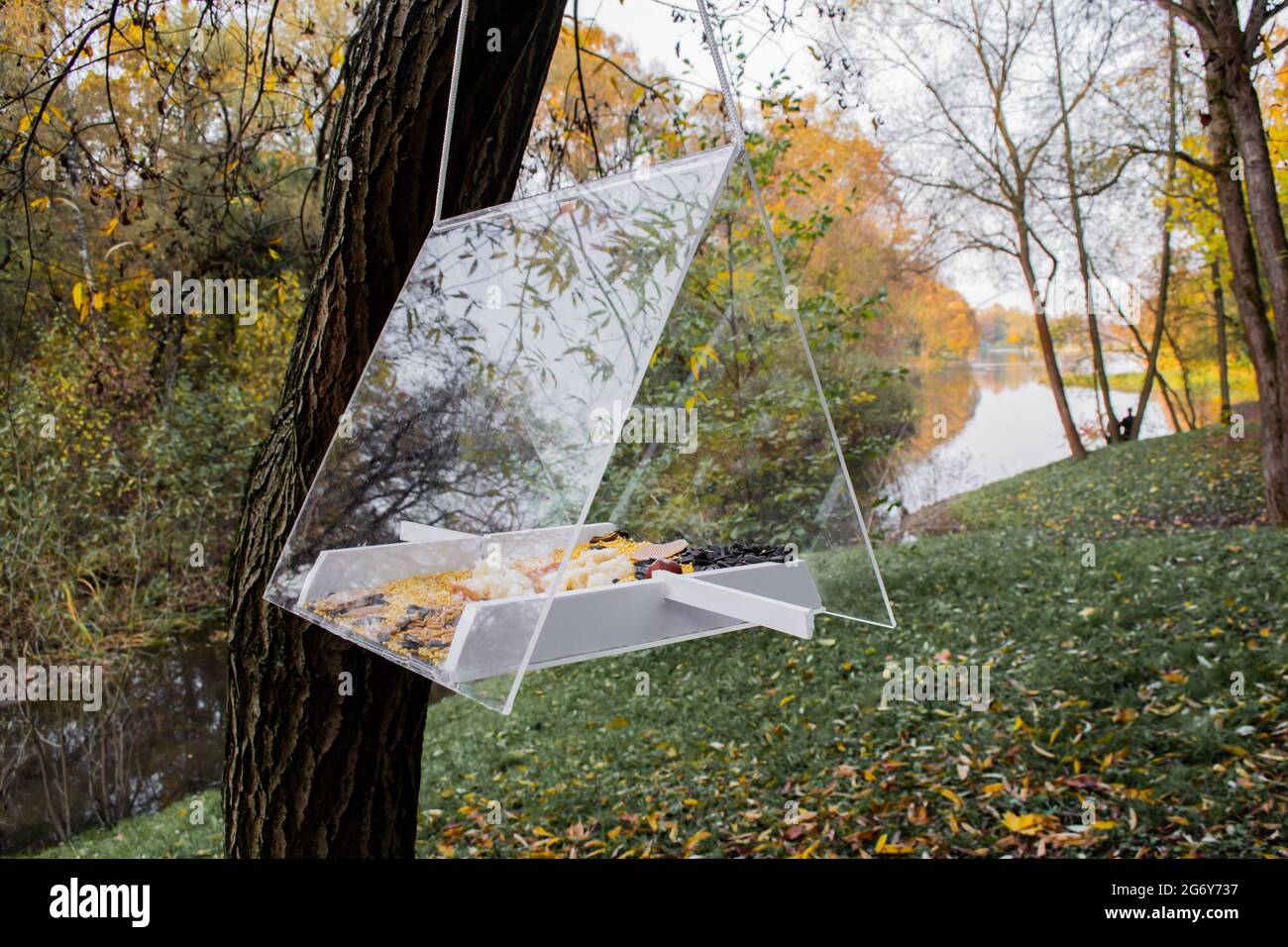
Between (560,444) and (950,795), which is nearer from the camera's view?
(560,444)

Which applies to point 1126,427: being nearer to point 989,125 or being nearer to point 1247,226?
point 989,125

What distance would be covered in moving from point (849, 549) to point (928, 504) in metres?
9.49

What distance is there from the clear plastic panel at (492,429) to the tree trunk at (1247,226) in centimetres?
531

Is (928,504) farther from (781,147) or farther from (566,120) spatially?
(566,120)

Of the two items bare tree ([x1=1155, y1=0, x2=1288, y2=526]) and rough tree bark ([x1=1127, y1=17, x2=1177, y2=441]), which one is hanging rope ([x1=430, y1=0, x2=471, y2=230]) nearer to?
bare tree ([x1=1155, y1=0, x2=1288, y2=526])

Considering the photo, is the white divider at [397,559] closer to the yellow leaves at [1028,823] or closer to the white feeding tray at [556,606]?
the white feeding tray at [556,606]

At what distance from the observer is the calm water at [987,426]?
35.2 feet

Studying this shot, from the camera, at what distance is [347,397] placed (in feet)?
5.86

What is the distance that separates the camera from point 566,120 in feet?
9.16

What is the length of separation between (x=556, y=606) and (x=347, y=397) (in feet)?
2.25

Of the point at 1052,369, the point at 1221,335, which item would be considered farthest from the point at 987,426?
the point at 1221,335
